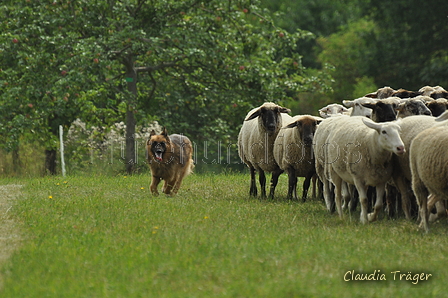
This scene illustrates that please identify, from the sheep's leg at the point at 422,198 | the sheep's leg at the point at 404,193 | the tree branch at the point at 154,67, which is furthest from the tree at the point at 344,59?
the sheep's leg at the point at 422,198

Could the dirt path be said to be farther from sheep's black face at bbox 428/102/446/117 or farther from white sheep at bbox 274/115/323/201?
sheep's black face at bbox 428/102/446/117

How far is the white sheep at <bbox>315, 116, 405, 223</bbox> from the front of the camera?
9.32 meters

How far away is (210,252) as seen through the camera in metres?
7.34

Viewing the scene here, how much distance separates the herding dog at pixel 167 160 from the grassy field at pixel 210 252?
50.3 inches

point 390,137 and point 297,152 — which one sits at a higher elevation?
point 390,137

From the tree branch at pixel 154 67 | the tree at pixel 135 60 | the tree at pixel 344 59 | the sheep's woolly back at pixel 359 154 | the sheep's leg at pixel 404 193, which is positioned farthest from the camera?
the tree at pixel 344 59

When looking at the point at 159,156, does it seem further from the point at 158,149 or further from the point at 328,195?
the point at 328,195

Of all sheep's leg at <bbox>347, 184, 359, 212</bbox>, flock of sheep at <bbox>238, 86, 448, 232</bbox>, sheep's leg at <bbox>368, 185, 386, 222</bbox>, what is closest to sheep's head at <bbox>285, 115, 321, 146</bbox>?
flock of sheep at <bbox>238, 86, 448, 232</bbox>

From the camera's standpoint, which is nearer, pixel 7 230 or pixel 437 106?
pixel 7 230

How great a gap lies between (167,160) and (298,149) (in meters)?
2.46

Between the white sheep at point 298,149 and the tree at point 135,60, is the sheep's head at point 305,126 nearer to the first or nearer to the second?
the white sheep at point 298,149

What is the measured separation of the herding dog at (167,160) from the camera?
12.9 m

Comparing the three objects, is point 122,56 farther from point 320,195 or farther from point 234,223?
point 234,223

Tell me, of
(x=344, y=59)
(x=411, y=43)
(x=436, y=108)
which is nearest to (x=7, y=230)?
(x=436, y=108)
